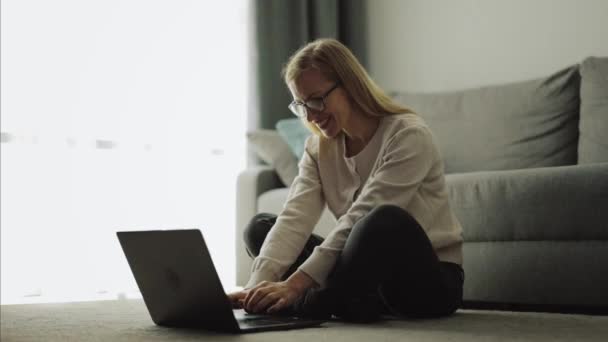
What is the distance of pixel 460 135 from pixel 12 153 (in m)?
1.69

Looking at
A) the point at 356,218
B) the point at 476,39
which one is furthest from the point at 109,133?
the point at 356,218

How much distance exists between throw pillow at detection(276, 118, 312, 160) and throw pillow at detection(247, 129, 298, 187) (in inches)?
1.1

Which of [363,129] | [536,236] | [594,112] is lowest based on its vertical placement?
[536,236]

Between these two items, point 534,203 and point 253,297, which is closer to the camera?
point 253,297

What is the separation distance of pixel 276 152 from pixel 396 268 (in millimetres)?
1688

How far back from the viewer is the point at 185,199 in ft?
12.0

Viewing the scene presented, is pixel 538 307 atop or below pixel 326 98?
below

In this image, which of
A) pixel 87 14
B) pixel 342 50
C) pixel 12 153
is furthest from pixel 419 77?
pixel 342 50

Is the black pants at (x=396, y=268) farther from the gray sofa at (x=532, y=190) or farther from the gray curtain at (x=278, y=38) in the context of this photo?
the gray curtain at (x=278, y=38)

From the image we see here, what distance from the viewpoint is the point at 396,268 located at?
1.62 metres

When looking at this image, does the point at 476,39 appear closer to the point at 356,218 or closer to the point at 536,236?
the point at 536,236

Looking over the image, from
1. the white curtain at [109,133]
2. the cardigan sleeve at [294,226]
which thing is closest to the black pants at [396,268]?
the cardigan sleeve at [294,226]

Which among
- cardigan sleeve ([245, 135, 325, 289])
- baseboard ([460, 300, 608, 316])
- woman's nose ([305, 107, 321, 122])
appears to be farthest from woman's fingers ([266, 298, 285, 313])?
baseboard ([460, 300, 608, 316])

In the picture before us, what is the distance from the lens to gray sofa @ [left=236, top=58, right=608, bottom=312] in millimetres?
2080
